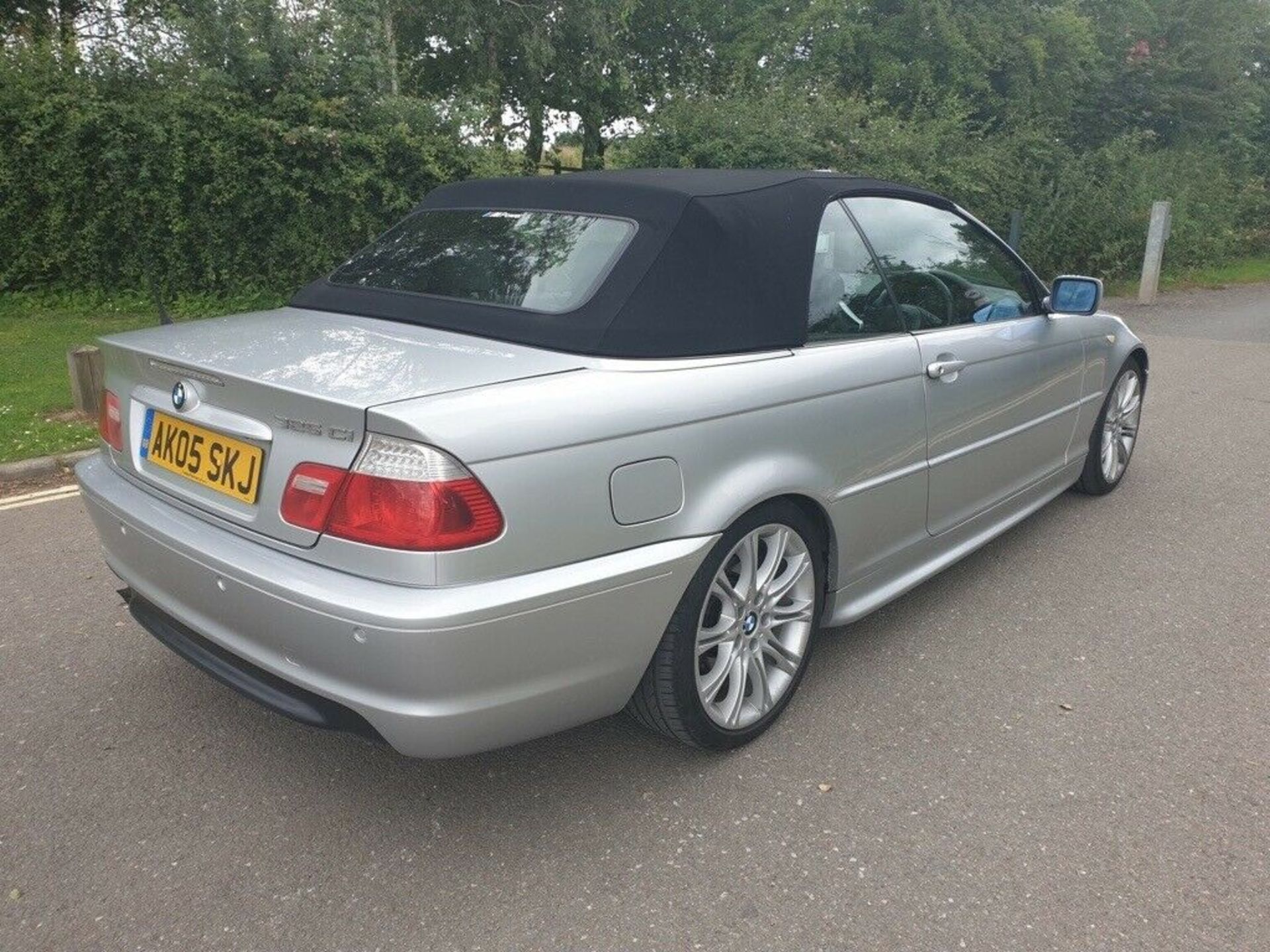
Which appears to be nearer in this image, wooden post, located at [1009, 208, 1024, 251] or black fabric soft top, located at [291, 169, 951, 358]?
black fabric soft top, located at [291, 169, 951, 358]

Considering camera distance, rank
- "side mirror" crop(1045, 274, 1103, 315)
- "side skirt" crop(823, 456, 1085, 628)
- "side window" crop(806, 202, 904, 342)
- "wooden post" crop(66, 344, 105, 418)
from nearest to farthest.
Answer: "side window" crop(806, 202, 904, 342) < "side skirt" crop(823, 456, 1085, 628) < "side mirror" crop(1045, 274, 1103, 315) < "wooden post" crop(66, 344, 105, 418)

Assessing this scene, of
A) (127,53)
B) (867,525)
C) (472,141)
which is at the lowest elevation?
(867,525)

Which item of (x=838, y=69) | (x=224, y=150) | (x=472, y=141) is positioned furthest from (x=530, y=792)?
(x=838, y=69)

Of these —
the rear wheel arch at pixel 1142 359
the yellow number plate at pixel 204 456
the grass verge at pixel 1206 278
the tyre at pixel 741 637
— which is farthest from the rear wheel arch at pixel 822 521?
the grass verge at pixel 1206 278

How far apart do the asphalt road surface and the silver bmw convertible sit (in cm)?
29

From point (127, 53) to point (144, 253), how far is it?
2.16 meters

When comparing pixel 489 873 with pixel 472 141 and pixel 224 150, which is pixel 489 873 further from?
pixel 472 141

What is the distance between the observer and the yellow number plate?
2.35m

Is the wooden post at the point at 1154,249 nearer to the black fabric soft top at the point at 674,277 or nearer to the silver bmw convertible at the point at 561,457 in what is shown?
the silver bmw convertible at the point at 561,457

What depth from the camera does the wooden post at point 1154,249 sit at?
1478cm

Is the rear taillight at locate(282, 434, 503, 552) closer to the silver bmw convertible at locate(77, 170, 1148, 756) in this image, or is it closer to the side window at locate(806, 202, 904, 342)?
the silver bmw convertible at locate(77, 170, 1148, 756)

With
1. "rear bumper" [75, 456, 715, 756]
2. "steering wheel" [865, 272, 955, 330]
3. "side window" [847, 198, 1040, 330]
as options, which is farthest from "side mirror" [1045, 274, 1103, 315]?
"rear bumper" [75, 456, 715, 756]

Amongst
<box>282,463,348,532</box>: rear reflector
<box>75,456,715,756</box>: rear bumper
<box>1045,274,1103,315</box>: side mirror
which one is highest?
<box>1045,274,1103,315</box>: side mirror

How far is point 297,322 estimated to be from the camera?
2.94m
